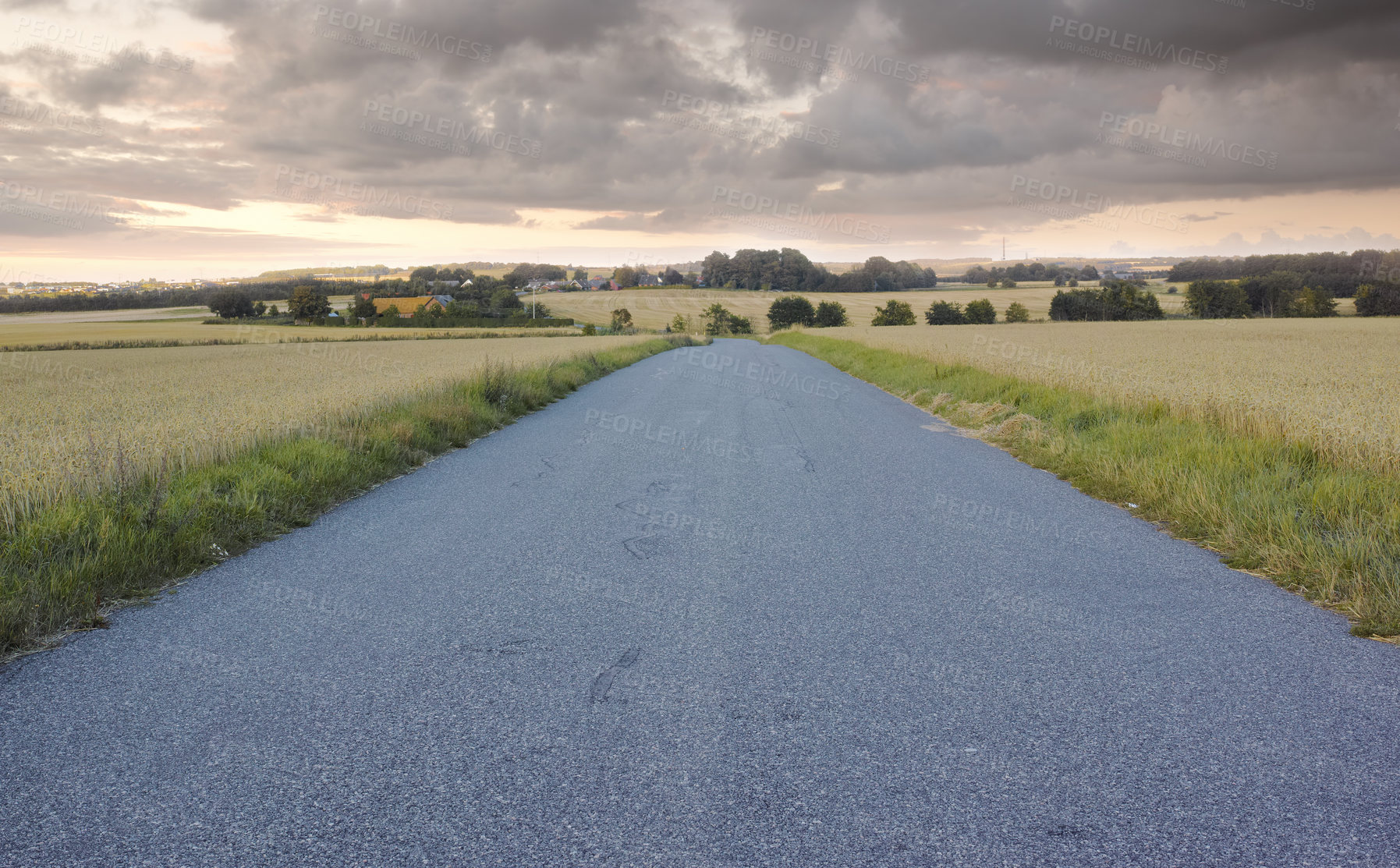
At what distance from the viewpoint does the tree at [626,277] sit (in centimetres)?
13888

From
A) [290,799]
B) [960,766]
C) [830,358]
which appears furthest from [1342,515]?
[830,358]

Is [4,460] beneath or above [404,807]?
above

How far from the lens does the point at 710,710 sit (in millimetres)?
3064

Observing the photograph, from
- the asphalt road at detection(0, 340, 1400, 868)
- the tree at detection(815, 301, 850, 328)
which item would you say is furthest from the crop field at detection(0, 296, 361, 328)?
the asphalt road at detection(0, 340, 1400, 868)

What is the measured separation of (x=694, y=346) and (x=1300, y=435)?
4227cm

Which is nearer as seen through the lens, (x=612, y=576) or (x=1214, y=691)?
(x=1214, y=691)

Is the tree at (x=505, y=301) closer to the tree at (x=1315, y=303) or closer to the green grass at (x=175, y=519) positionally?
the green grass at (x=175, y=519)

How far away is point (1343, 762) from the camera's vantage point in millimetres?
2678

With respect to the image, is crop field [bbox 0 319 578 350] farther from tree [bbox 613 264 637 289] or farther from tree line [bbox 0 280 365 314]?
tree [bbox 613 264 637 289]

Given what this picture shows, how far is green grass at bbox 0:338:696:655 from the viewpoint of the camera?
162 inches

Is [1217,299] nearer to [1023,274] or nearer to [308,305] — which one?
[1023,274]

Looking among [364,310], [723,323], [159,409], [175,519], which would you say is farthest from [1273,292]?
[175,519]

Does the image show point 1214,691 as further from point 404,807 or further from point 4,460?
point 4,460

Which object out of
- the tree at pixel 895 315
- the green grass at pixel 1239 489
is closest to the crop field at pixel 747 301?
the tree at pixel 895 315
